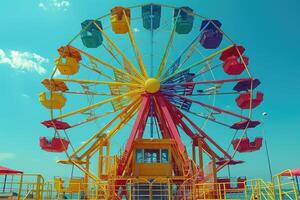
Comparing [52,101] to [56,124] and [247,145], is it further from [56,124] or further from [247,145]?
[247,145]

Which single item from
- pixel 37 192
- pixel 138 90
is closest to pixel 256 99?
pixel 138 90

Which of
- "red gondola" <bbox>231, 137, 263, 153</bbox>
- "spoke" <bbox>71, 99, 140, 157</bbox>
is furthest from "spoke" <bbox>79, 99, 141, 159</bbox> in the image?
"red gondola" <bbox>231, 137, 263, 153</bbox>

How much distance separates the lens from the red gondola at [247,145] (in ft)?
82.6

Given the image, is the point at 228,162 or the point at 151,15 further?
the point at 151,15

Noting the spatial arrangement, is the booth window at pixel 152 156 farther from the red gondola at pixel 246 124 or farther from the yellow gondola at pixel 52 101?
the yellow gondola at pixel 52 101

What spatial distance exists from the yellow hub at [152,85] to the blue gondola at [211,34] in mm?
6207

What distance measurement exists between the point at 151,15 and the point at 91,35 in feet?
A: 18.4

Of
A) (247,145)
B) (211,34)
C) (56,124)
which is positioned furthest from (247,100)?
(56,124)

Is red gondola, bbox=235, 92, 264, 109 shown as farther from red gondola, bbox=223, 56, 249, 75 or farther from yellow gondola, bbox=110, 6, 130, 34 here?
yellow gondola, bbox=110, 6, 130, 34

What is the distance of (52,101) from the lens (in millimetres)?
25078

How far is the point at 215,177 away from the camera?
79.4 feet

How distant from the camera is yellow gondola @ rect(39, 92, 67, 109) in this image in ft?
81.9

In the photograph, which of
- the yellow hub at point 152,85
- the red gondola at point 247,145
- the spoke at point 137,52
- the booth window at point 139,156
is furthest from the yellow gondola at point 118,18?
the red gondola at point 247,145

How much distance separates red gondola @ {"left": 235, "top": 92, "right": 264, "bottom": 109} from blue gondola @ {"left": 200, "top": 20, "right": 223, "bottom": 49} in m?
5.29
